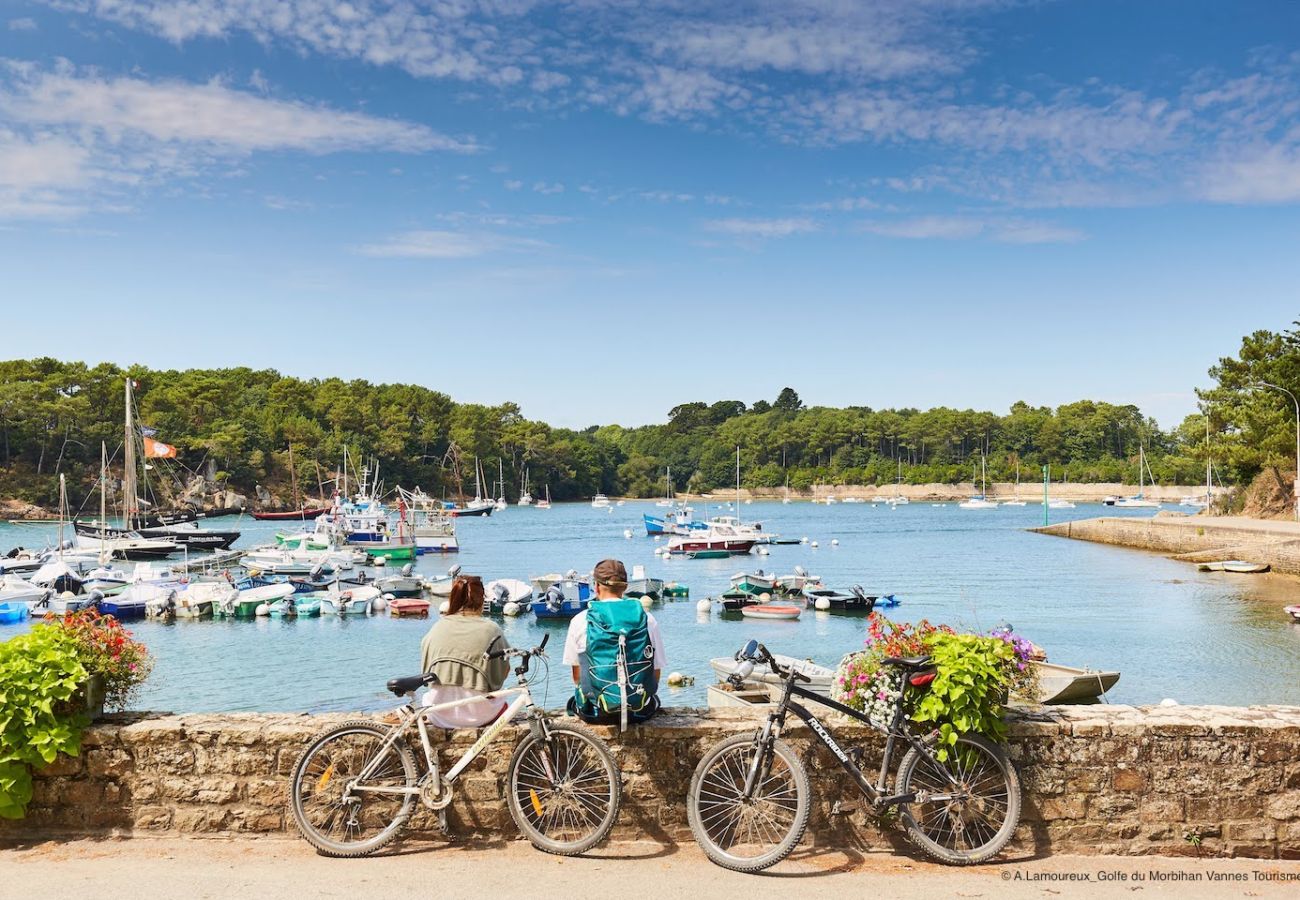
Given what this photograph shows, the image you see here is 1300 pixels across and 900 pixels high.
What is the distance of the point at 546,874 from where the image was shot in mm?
5238

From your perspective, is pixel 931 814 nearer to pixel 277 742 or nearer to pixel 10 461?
pixel 277 742

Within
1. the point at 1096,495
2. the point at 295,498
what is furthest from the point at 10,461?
the point at 1096,495

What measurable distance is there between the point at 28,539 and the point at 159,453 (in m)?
30.4

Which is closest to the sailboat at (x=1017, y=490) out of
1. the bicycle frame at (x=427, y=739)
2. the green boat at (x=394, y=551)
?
the green boat at (x=394, y=551)

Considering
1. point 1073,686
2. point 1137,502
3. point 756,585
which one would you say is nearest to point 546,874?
point 1073,686

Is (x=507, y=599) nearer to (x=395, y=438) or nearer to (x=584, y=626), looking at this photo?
(x=584, y=626)

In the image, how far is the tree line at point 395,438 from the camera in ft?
417

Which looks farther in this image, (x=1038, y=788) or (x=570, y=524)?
(x=570, y=524)

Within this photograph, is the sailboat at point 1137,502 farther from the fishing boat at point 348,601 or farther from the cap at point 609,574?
the cap at point 609,574

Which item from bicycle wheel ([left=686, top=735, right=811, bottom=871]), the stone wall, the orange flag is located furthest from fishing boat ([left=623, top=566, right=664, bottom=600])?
the orange flag

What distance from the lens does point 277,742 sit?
5754 millimetres

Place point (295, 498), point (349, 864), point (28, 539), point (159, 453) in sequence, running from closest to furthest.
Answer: point (349, 864) → point (159, 453) → point (28, 539) → point (295, 498)

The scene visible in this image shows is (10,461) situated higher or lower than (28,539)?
higher

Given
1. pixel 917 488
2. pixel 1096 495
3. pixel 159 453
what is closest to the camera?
pixel 159 453
